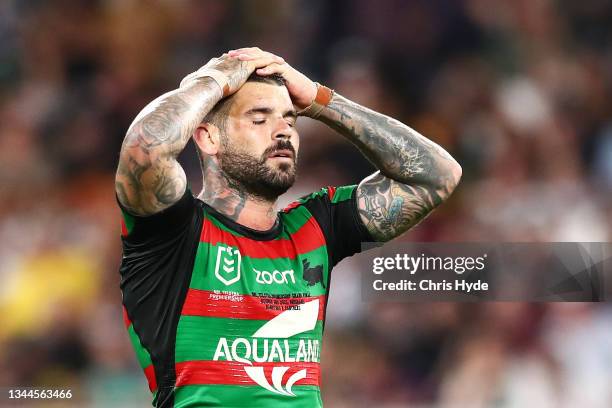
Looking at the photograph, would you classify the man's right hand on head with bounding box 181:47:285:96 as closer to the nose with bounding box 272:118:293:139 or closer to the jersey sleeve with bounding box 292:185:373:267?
the nose with bounding box 272:118:293:139

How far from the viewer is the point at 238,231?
157 inches

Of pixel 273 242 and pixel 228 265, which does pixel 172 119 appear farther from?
pixel 273 242

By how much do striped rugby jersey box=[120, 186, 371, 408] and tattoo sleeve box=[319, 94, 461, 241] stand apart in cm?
52

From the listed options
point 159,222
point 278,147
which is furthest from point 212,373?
point 278,147

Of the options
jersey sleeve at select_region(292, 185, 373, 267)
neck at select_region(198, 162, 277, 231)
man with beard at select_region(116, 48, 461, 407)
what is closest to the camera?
man with beard at select_region(116, 48, 461, 407)

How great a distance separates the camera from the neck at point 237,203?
4.06 m

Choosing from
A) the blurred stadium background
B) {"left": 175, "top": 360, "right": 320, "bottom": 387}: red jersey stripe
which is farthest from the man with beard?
the blurred stadium background

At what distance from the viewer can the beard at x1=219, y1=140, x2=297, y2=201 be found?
4000 millimetres

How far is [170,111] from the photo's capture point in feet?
12.2

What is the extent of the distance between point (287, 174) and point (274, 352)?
70 cm

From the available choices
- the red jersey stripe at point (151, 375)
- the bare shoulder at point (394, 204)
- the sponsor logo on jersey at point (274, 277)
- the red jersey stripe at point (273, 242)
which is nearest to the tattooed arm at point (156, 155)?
the red jersey stripe at point (273, 242)

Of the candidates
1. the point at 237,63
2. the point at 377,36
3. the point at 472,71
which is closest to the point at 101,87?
the point at 377,36

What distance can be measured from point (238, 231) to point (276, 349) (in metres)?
0.49

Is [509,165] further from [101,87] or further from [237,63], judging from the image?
[237,63]
